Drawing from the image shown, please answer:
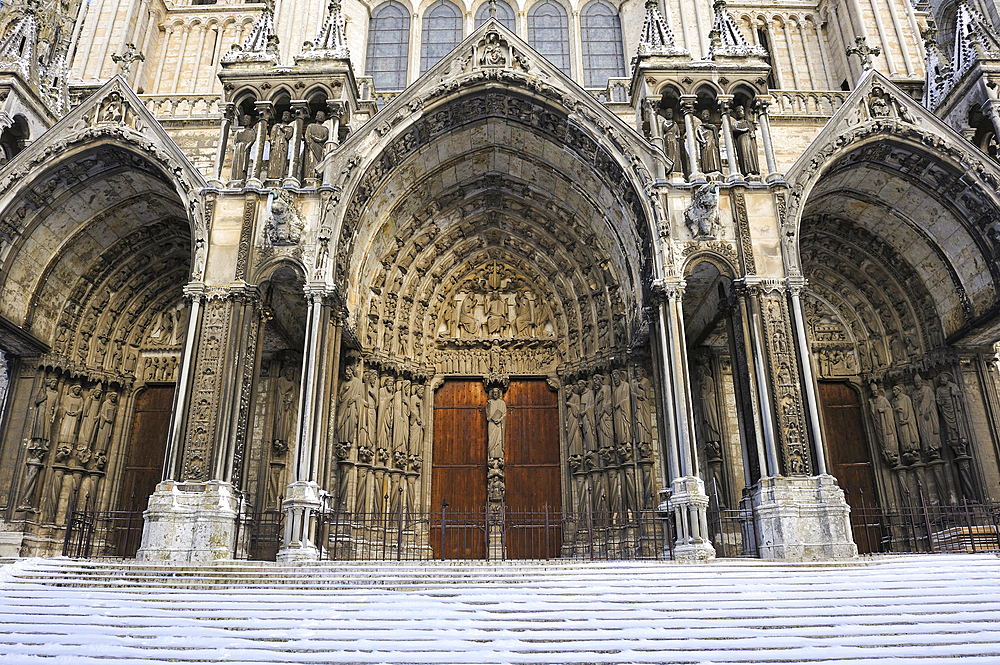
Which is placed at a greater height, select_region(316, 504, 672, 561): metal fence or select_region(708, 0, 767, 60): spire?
select_region(708, 0, 767, 60): spire

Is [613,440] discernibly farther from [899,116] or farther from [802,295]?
[899,116]

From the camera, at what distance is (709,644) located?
18.1 ft

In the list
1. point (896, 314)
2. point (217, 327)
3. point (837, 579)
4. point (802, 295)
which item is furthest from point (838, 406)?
point (217, 327)

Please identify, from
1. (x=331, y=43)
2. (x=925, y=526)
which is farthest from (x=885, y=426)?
(x=331, y=43)

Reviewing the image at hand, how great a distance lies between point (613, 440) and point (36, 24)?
45.9 ft

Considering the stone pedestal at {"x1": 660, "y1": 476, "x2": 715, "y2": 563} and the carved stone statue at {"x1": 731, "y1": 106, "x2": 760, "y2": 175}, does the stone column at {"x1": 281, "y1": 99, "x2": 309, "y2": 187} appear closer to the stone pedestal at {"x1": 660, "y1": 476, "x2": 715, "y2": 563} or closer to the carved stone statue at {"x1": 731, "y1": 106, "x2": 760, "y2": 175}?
the carved stone statue at {"x1": 731, "y1": 106, "x2": 760, "y2": 175}

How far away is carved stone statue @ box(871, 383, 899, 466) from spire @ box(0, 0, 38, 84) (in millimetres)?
17612

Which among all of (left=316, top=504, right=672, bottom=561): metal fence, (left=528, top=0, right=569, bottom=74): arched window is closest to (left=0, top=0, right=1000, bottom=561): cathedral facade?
(left=316, top=504, right=672, bottom=561): metal fence

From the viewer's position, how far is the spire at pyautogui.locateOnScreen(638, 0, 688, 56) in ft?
42.0

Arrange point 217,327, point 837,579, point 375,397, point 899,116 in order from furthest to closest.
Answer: point 375,397, point 899,116, point 217,327, point 837,579

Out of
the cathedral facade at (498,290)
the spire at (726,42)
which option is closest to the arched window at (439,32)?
the cathedral facade at (498,290)

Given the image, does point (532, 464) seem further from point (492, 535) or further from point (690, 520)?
point (690, 520)

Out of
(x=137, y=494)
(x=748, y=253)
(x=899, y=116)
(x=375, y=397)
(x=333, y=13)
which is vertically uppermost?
(x=333, y=13)

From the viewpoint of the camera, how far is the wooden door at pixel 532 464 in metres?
13.5
